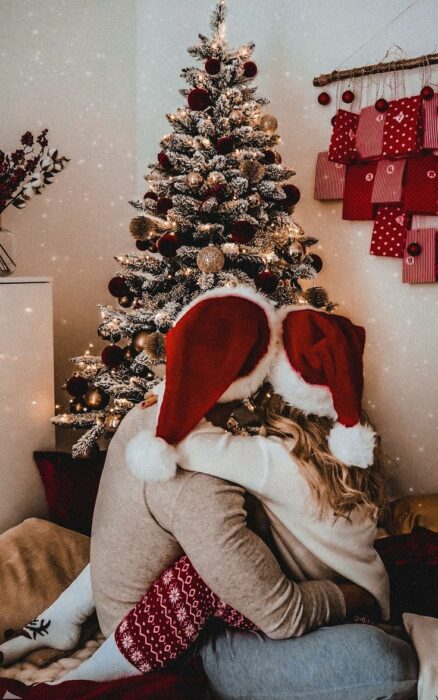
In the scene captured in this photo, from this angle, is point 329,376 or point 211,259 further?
point 211,259

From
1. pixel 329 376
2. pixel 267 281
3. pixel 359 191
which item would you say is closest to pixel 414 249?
pixel 359 191

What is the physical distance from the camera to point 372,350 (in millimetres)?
2389

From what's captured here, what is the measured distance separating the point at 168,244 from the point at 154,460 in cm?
95

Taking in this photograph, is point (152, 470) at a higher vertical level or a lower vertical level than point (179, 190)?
lower

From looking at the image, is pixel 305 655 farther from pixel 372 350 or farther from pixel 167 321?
pixel 372 350

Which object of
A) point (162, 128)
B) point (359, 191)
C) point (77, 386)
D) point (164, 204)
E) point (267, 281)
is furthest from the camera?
point (162, 128)

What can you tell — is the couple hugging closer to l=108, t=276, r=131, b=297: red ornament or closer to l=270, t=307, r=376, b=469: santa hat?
l=270, t=307, r=376, b=469: santa hat

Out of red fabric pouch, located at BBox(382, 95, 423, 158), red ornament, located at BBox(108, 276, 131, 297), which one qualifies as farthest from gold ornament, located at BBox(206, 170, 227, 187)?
red fabric pouch, located at BBox(382, 95, 423, 158)

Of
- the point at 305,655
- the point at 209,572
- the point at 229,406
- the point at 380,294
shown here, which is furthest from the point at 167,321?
the point at 305,655

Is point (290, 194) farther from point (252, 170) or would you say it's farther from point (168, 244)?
point (168, 244)

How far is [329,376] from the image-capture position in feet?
4.27

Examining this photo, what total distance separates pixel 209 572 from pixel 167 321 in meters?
0.99

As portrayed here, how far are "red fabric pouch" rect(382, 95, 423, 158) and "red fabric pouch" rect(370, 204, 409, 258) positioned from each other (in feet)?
0.64

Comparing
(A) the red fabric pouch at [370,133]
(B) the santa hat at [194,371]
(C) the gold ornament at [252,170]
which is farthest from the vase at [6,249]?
(A) the red fabric pouch at [370,133]
